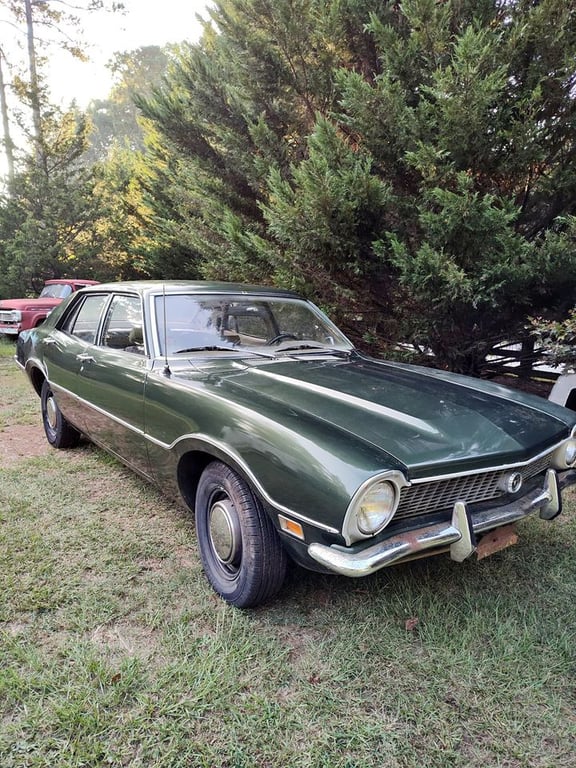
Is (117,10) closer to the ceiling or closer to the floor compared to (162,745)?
closer to the ceiling

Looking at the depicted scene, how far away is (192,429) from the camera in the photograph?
2.35 meters

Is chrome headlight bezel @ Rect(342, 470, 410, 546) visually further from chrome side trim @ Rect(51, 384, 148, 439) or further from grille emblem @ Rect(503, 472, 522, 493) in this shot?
chrome side trim @ Rect(51, 384, 148, 439)

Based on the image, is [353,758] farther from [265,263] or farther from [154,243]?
[154,243]

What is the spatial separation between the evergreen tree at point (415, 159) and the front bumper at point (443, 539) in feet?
6.99

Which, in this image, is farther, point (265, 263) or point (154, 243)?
point (154, 243)

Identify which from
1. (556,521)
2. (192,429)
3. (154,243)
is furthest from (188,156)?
(556,521)

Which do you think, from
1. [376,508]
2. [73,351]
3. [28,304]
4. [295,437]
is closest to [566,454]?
[376,508]

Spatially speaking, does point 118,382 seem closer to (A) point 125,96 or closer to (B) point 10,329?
(B) point 10,329

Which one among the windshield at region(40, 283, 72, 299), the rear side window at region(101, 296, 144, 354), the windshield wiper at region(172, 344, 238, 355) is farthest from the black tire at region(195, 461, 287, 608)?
the windshield at region(40, 283, 72, 299)

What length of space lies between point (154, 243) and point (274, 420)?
9264 mm

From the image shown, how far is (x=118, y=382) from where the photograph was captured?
303 centimetres

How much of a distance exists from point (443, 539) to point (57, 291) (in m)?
11.3

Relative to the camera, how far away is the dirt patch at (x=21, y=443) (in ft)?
13.6

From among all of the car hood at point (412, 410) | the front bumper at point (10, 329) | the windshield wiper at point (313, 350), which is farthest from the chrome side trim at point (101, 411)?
the front bumper at point (10, 329)
